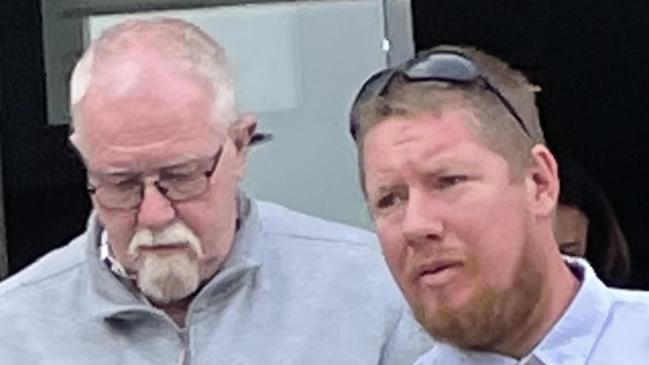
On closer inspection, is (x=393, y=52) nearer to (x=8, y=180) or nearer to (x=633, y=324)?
(x=8, y=180)

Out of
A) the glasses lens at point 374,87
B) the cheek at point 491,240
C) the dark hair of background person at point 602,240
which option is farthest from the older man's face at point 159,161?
the dark hair of background person at point 602,240

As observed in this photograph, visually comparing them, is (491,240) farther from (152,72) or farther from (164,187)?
(152,72)

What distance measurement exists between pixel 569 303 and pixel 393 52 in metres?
2.31

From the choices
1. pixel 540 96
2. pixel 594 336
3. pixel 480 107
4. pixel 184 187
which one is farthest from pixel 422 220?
pixel 540 96

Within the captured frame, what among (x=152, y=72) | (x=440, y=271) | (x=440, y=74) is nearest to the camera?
(x=440, y=271)

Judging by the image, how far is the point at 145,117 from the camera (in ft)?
8.82

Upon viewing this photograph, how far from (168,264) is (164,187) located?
0.38 ft

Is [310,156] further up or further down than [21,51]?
further down

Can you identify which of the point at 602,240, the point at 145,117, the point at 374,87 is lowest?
the point at 602,240

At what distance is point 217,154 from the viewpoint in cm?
273

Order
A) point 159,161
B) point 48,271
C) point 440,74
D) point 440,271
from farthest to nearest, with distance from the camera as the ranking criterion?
point 48,271, point 159,161, point 440,74, point 440,271

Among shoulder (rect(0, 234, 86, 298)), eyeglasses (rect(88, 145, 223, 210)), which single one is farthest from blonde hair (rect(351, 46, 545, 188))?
shoulder (rect(0, 234, 86, 298))

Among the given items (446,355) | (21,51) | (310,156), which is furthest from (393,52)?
(446,355)

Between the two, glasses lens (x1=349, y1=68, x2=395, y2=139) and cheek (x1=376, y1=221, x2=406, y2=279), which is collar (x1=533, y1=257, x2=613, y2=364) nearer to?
cheek (x1=376, y1=221, x2=406, y2=279)
